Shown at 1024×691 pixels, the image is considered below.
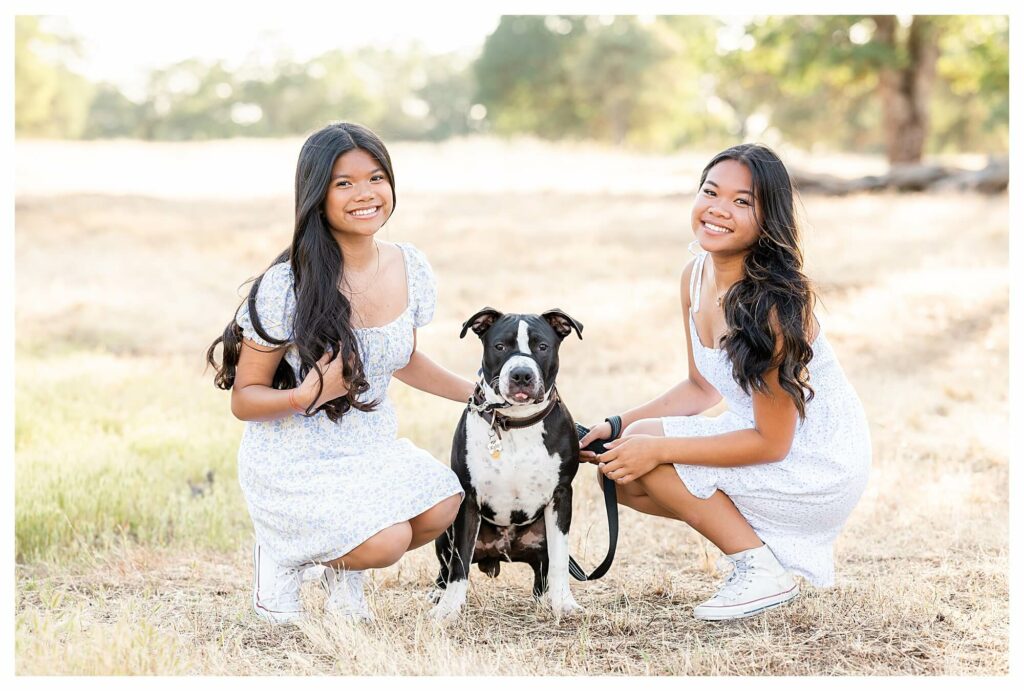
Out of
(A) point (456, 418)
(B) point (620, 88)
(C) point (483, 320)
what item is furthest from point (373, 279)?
(B) point (620, 88)

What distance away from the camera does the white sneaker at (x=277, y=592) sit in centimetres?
411

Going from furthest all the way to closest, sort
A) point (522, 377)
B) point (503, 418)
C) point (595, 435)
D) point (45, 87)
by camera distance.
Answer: point (45, 87) → point (595, 435) → point (503, 418) → point (522, 377)

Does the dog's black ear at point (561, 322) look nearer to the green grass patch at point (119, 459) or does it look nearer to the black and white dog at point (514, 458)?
the black and white dog at point (514, 458)

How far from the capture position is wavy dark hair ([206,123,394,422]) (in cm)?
393

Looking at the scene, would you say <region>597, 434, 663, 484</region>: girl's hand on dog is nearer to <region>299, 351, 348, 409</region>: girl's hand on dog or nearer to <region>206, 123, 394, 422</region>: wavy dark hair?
<region>206, 123, 394, 422</region>: wavy dark hair

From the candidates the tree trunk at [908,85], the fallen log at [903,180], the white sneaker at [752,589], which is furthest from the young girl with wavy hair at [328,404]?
the tree trunk at [908,85]

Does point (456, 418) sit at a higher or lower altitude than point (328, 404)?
lower

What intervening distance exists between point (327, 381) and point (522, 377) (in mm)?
758

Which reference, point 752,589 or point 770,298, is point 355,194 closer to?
point 770,298

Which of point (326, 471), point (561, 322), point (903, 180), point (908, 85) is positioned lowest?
point (326, 471)

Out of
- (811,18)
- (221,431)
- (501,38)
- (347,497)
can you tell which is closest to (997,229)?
(811,18)

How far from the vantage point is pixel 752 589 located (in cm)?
406

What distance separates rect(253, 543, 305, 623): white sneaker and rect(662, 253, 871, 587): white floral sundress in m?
1.65
